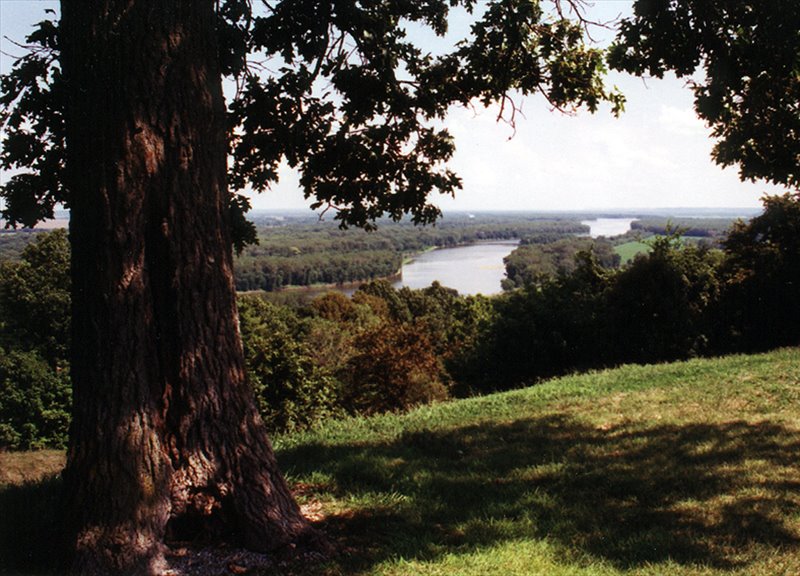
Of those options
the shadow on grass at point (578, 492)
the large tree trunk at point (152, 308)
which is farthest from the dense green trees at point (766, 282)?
the large tree trunk at point (152, 308)

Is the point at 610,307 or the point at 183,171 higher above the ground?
the point at 183,171

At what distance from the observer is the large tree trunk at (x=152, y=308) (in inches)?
133

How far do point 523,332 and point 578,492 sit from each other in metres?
14.7

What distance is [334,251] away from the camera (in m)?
93.9

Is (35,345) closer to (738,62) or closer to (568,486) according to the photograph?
(568,486)

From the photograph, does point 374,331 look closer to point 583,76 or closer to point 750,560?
point 583,76

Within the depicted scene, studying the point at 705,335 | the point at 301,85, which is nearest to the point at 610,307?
the point at 705,335

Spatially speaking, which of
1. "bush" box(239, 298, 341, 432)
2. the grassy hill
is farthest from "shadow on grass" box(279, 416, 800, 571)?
"bush" box(239, 298, 341, 432)

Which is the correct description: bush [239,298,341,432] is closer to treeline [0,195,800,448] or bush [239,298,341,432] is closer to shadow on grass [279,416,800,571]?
treeline [0,195,800,448]

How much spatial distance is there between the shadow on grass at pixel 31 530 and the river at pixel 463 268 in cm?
5941

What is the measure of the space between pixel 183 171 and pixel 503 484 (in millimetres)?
3747

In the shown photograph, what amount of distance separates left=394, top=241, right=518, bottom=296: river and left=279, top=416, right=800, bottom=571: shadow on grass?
56750 mm

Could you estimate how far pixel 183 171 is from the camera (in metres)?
3.66

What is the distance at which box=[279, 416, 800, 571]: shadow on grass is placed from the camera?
158 inches
